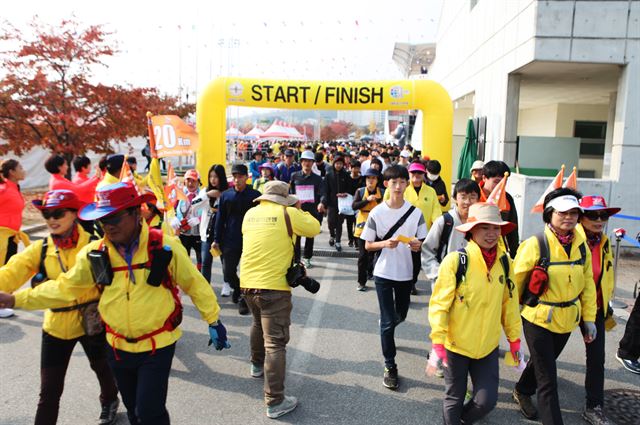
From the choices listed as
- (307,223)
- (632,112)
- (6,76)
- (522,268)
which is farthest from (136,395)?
(6,76)

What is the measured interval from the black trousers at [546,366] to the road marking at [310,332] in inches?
81.1

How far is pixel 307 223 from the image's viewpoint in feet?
14.0

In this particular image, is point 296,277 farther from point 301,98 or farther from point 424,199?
point 301,98

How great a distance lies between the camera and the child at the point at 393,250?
4.38 m

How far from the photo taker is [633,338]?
477 cm

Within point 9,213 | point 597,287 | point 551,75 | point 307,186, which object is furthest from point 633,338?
point 551,75

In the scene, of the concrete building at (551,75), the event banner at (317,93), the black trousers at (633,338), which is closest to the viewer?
the black trousers at (633,338)

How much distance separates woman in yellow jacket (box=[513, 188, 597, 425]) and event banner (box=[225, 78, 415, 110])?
30.4ft

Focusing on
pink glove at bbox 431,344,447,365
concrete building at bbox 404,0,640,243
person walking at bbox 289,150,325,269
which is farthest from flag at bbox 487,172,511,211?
concrete building at bbox 404,0,640,243

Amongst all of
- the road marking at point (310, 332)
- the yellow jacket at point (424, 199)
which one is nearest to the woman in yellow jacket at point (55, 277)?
the road marking at point (310, 332)

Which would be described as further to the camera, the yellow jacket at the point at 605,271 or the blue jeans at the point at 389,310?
the blue jeans at the point at 389,310

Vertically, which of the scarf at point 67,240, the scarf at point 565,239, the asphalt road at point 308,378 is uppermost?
the scarf at point 565,239

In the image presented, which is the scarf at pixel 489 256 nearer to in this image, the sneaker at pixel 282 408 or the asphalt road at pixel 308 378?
the asphalt road at pixel 308 378

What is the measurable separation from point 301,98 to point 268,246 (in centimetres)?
912
